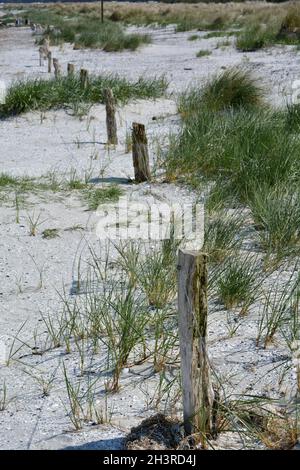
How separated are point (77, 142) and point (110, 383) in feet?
19.5

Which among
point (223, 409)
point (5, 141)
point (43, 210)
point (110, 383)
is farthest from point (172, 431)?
point (5, 141)

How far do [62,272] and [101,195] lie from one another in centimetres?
169

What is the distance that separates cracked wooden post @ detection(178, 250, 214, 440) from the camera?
2539 mm

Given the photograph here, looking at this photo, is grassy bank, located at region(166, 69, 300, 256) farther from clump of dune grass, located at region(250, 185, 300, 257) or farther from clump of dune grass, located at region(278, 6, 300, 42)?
clump of dune grass, located at region(278, 6, 300, 42)

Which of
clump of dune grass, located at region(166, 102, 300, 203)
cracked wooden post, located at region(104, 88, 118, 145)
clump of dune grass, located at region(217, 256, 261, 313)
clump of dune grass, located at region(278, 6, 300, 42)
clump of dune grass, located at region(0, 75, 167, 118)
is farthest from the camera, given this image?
clump of dune grass, located at region(278, 6, 300, 42)

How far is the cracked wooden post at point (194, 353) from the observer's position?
2539mm

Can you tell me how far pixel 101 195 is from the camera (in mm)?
6258

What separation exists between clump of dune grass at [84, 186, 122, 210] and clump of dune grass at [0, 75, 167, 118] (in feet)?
13.9

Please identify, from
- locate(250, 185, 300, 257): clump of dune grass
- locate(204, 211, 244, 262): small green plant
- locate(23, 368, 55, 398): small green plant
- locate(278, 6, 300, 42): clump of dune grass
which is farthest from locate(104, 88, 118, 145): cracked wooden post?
locate(278, 6, 300, 42): clump of dune grass

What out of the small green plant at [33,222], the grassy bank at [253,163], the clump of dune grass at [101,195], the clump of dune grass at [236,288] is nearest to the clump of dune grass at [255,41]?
the grassy bank at [253,163]

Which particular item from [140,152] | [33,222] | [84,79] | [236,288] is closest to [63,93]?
[84,79]

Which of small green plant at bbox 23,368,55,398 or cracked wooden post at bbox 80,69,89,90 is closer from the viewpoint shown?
small green plant at bbox 23,368,55,398

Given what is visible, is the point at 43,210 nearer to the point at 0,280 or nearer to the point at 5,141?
the point at 0,280

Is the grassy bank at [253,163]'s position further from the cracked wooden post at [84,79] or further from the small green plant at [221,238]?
the cracked wooden post at [84,79]
